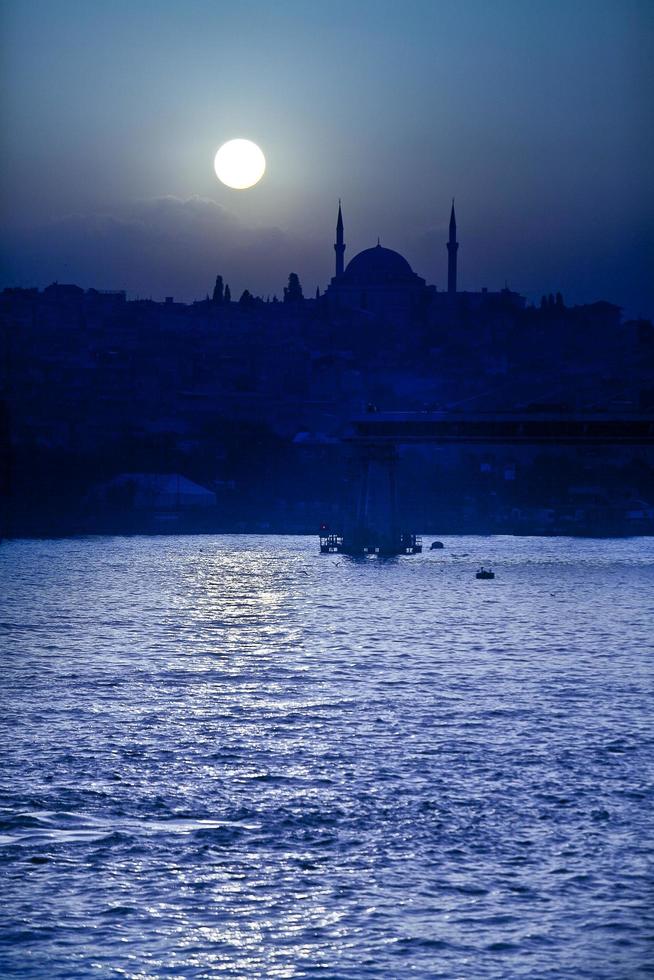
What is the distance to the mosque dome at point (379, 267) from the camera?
4759 inches

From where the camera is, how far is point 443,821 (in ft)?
37.0

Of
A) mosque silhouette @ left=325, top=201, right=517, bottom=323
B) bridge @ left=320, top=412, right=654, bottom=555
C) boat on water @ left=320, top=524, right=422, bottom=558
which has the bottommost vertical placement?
boat on water @ left=320, top=524, right=422, bottom=558

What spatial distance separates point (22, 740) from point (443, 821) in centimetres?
436

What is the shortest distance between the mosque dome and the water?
97445 mm

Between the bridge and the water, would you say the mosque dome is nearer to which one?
the bridge

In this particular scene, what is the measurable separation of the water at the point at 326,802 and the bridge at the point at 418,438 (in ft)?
68.0

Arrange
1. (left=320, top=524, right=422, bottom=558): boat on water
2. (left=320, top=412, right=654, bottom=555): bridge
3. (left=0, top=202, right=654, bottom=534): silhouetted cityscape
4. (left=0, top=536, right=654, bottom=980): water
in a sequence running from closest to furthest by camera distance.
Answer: (left=0, top=536, right=654, bottom=980): water → (left=320, top=412, right=654, bottom=555): bridge → (left=320, top=524, right=422, bottom=558): boat on water → (left=0, top=202, right=654, bottom=534): silhouetted cityscape

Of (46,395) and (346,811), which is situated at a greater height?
(46,395)

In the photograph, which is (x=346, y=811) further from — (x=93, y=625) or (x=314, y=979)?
(x=93, y=625)

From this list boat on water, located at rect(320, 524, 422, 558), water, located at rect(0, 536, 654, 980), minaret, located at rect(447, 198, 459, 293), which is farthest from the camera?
minaret, located at rect(447, 198, 459, 293)

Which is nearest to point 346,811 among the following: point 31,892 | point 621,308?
point 31,892

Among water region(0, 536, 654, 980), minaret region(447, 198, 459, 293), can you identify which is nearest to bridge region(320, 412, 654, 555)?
water region(0, 536, 654, 980)

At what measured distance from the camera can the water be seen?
29.5ft

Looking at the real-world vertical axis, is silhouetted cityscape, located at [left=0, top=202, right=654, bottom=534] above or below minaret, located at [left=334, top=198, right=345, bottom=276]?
below
